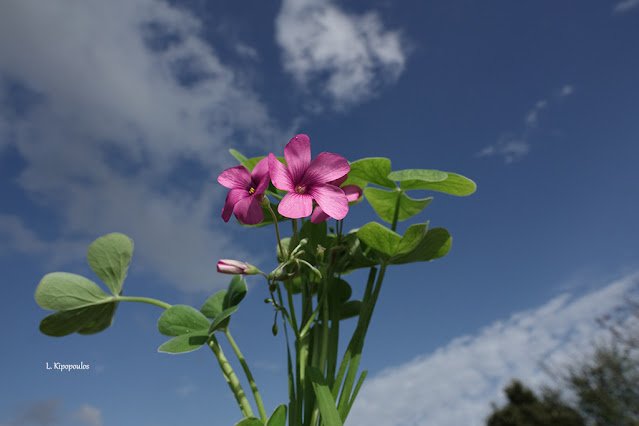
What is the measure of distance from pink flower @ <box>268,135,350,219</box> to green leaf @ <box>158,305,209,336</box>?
59 centimetres

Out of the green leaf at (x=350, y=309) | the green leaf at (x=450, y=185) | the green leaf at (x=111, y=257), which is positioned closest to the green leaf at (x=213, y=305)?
the green leaf at (x=111, y=257)

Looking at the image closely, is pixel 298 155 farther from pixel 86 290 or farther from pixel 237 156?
pixel 86 290

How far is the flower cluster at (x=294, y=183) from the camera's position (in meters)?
1.14

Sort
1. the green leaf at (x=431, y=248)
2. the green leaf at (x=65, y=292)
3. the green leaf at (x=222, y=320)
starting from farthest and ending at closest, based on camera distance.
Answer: the green leaf at (x=65, y=292) → the green leaf at (x=431, y=248) → the green leaf at (x=222, y=320)

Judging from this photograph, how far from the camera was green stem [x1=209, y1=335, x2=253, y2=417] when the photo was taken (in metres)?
1.41

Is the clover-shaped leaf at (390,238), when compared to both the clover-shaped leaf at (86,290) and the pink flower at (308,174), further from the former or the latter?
the clover-shaped leaf at (86,290)

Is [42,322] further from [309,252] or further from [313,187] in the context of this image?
[313,187]

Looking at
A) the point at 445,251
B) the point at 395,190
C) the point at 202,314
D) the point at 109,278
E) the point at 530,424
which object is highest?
the point at 530,424

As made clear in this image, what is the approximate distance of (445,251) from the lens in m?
1.56

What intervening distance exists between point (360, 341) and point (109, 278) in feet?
2.90

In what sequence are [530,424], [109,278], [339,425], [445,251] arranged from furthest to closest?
[530,424] < [109,278] < [445,251] < [339,425]

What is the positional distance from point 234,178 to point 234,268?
230mm

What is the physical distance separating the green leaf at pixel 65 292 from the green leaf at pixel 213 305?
1.20ft

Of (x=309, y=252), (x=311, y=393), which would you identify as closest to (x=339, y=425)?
(x=311, y=393)
